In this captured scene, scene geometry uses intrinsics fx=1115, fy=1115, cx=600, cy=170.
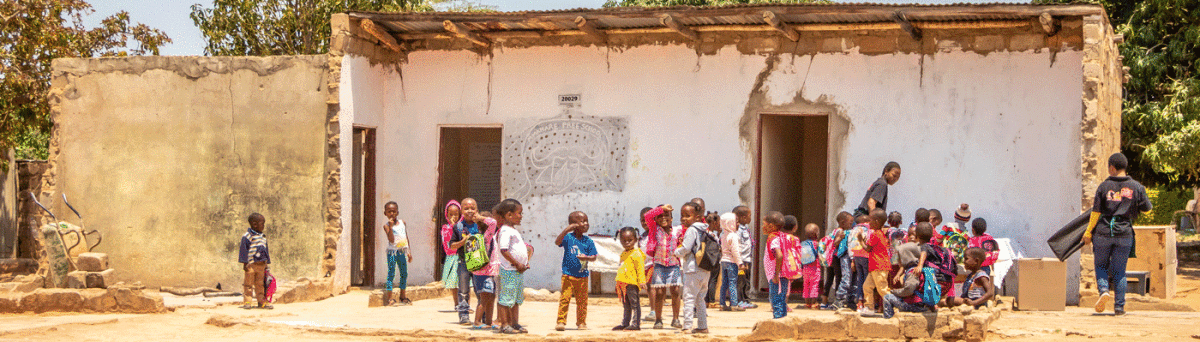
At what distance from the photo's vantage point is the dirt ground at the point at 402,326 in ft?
26.7

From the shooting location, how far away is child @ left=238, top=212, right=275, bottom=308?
34.6 feet

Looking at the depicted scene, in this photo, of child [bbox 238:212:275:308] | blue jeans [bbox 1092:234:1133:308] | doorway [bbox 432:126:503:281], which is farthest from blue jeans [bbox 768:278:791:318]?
doorway [bbox 432:126:503:281]

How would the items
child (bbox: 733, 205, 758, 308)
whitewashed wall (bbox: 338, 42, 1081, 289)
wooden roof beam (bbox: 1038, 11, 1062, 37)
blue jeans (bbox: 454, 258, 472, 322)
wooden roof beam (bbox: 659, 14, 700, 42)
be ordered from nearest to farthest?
blue jeans (bbox: 454, 258, 472, 322) < wooden roof beam (bbox: 1038, 11, 1062, 37) < child (bbox: 733, 205, 758, 308) < whitewashed wall (bbox: 338, 42, 1081, 289) < wooden roof beam (bbox: 659, 14, 700, 42)

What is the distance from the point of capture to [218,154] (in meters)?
12.4

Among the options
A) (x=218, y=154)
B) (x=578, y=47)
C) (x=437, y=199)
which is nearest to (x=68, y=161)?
(x=218, y=154)

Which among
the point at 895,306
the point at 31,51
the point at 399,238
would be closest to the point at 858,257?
the point at 895,306

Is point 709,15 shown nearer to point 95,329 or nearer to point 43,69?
point 95,329

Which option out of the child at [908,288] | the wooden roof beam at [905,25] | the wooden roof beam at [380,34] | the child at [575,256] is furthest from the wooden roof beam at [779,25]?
the wooden roof beam at [380,34]

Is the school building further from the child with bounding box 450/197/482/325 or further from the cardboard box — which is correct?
the child with bounding box 450/197/482/325

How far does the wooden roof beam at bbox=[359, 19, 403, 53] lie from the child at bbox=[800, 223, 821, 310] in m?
5.21

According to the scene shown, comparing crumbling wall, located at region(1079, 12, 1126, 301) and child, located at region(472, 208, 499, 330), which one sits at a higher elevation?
crumbling wall, located at region(1079, 12, 1126, 301)

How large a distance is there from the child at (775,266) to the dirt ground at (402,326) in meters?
0.28

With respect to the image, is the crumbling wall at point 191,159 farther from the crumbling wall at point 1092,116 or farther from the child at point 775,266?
the crumbling wall at point 1092,116

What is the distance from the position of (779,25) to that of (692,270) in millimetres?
3971
